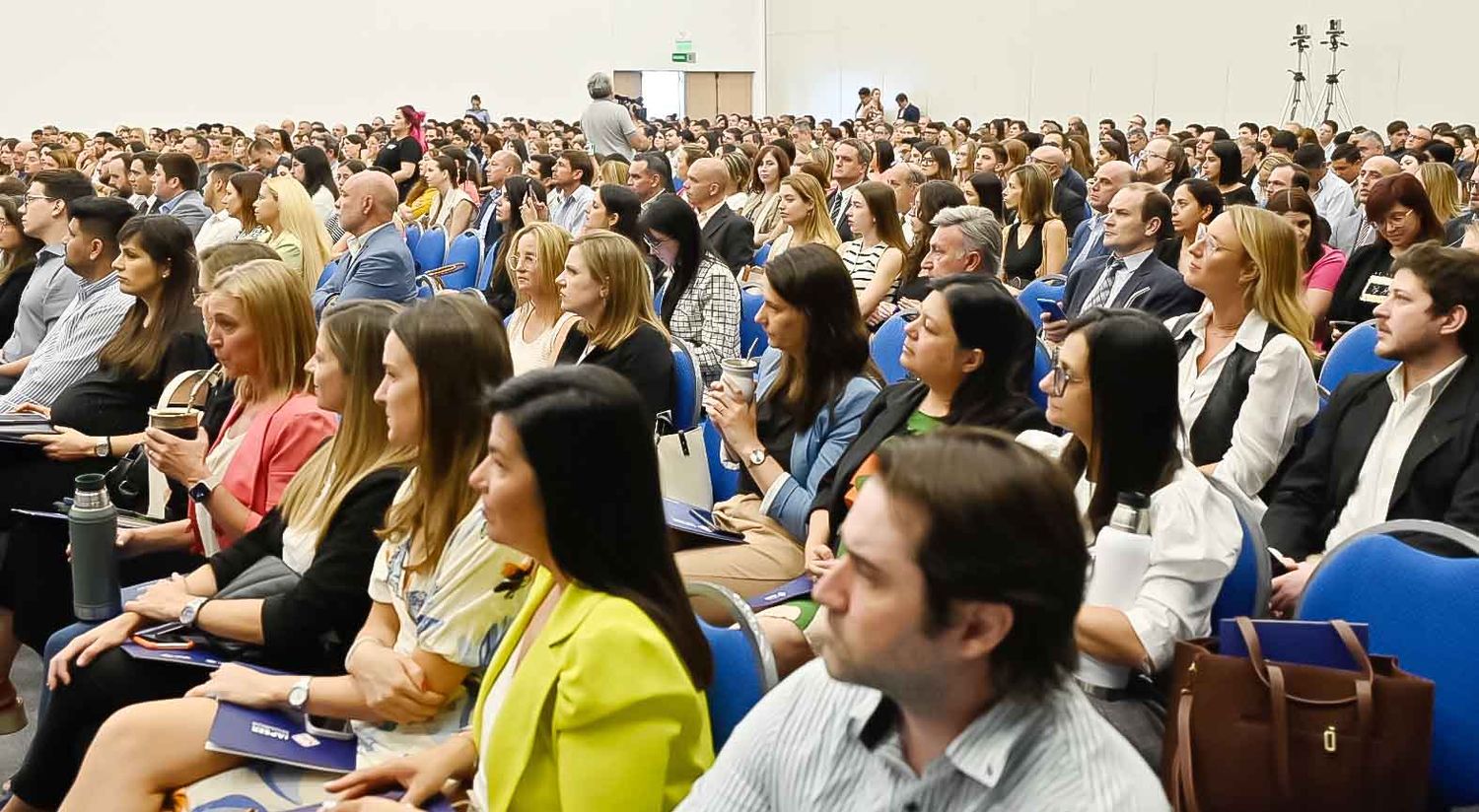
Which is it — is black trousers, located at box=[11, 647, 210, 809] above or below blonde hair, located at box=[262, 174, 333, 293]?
below

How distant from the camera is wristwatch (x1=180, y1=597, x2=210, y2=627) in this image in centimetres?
265

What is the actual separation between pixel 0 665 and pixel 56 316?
7.43ft

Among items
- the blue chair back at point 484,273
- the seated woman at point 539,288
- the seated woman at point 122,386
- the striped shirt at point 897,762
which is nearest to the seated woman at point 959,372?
the striped shirt at point 897,762

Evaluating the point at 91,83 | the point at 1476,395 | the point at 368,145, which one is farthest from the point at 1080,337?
the point at 91,83

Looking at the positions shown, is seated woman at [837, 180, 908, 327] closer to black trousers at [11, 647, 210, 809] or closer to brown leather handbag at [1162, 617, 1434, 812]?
black trousers at [11, 647, 210, 809]

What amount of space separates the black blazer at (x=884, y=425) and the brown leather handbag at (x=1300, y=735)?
1174 millimetres

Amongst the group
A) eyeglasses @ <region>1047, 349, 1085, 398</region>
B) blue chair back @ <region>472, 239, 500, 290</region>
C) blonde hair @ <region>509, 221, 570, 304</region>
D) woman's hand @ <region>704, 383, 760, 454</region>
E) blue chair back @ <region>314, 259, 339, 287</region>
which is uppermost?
eyeglasses @ <region>1047, 349, 1085, 398</region>

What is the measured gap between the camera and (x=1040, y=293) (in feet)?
18.9

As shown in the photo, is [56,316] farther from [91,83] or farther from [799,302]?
[91,83]

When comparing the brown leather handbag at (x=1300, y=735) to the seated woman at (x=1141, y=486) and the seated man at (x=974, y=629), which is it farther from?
the seated man at (x=974, y=629)

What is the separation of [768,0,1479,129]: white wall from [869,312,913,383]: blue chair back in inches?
571

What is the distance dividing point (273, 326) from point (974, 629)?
2.48 m

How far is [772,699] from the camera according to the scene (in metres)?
1.53

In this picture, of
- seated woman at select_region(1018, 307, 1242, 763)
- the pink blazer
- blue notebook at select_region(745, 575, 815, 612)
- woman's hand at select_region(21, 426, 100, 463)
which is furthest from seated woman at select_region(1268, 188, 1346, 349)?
Result: woman's hand at select_region(21, 426, 100, 463)
